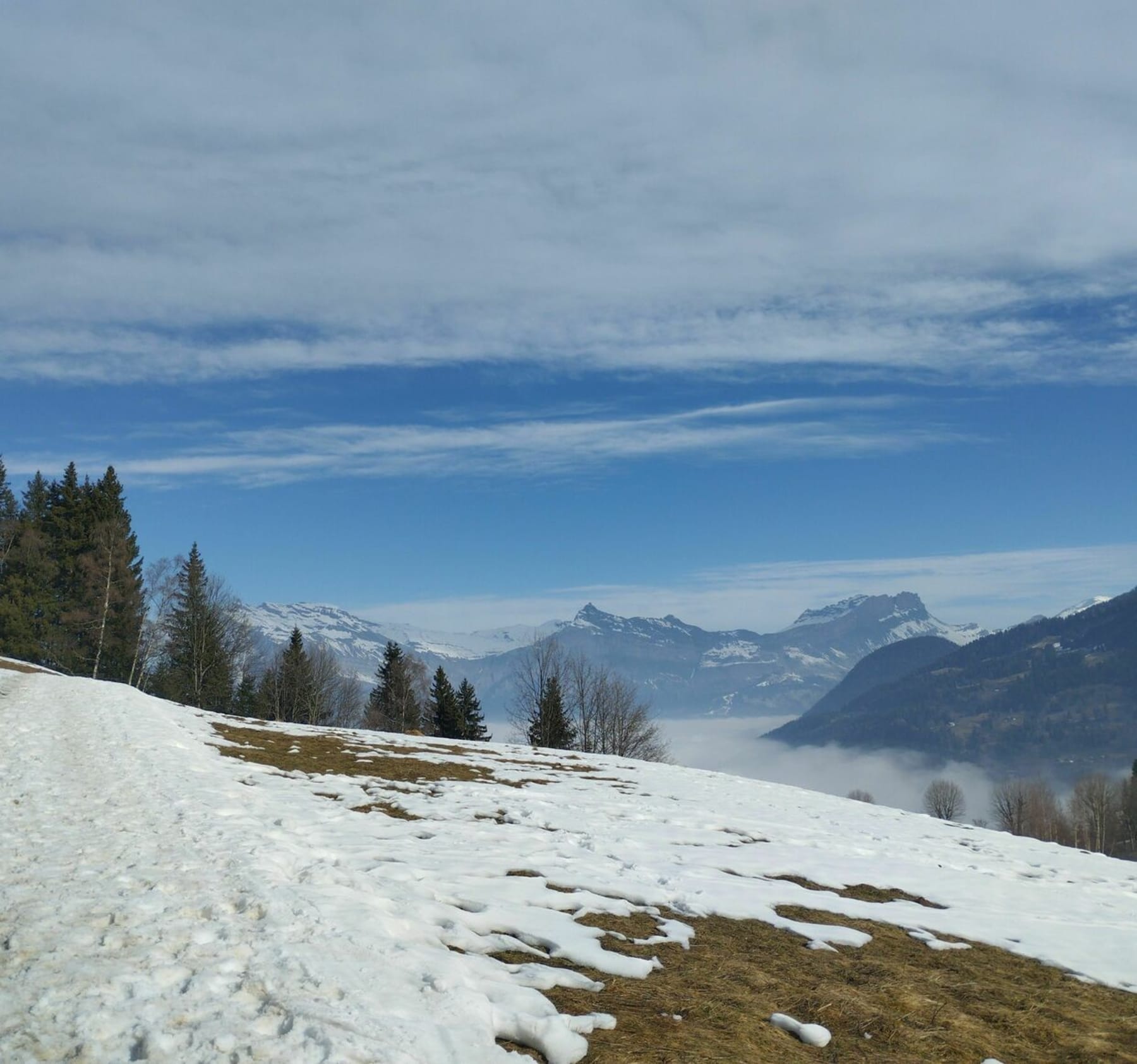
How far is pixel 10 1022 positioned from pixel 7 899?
8.27 ft

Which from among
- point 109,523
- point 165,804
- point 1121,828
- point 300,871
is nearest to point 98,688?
point 165,804

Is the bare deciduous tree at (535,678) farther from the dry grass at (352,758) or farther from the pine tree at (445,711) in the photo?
the dry grass at (352,758)

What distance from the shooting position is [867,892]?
1220cm

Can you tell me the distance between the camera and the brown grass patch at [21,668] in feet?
115

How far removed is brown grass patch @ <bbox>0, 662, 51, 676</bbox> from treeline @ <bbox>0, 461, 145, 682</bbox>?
1545 cm

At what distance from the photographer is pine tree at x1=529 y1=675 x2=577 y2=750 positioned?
6309cm

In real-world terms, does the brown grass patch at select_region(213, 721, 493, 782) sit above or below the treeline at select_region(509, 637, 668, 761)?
above

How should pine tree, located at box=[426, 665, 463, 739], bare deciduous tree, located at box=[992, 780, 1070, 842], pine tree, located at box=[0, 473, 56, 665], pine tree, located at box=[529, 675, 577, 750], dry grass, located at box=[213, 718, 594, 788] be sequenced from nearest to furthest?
dry grass, located at box=[213, 718, 594, 788] < pine tree, located at box=[0, 473, 56, 665] < pine tree, located at box=[529, 675, 577, 750] < pine tree, located at box=[426, 665, 463, 739] < bare deciduous tree, located at box=[992, 780, 1070, 842]

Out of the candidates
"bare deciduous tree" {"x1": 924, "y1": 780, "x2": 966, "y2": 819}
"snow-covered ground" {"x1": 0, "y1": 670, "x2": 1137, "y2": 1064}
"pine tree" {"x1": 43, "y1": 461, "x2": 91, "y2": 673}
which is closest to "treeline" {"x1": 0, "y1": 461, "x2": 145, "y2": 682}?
"pine tree" {"x1": 43, "y1": 461, "x2": 91, "y2": 673}

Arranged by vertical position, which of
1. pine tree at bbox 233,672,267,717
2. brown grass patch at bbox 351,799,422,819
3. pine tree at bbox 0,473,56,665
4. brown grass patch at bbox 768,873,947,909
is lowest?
pine tree at bbox 233,672,267,717

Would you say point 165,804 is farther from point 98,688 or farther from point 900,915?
point 98,688

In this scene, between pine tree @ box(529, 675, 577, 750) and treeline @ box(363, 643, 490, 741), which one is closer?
pine tree @ box(529, 675, 577, 750)

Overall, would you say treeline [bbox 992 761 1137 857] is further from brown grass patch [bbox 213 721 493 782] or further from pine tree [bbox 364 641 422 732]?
brown grass patch [bbox 213 721 493 782]

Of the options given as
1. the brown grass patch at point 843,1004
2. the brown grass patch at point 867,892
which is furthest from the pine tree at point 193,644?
the brown grass patch at point 843,1004
